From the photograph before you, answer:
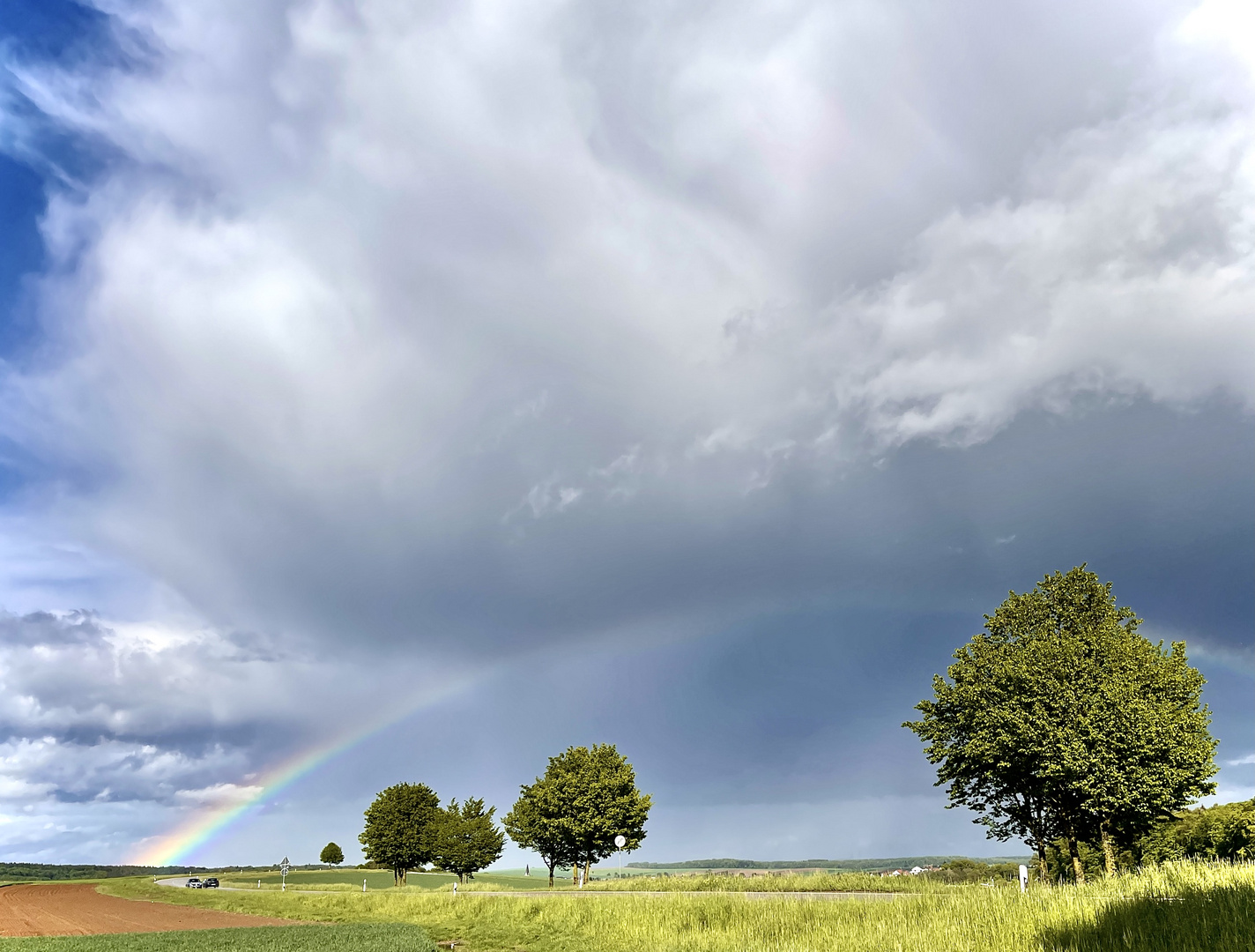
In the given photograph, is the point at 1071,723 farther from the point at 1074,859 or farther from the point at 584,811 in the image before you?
the point at 584,811

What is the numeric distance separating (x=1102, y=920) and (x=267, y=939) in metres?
28.3

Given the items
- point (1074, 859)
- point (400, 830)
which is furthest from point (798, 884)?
point (400, 830)

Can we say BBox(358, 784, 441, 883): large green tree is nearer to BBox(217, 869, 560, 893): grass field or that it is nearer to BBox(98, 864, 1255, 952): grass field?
BBox(217, 869, 560, 893): grass field

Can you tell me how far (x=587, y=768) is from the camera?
63.8 meters

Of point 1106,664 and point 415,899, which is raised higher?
point 1106,664

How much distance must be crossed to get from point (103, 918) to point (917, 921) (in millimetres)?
53047

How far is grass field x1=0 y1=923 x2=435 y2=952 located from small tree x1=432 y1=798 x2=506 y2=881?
154 ft

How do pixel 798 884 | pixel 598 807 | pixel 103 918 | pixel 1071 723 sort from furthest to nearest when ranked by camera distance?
pixel 598 807 < pixel 103 918 < pixel 798 884 < pixel 1071 723

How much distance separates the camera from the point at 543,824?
63.6 metres

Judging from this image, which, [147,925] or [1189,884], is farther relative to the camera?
[147,925]

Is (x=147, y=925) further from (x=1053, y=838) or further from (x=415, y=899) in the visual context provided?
(x=1053, y=838)

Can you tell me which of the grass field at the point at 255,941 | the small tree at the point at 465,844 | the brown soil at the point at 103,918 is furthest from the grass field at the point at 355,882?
the grass field at the point at 255,941

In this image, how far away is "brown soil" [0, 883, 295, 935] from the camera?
128ft

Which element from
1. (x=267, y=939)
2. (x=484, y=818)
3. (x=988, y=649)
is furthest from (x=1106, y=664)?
(x=484, y=818)
